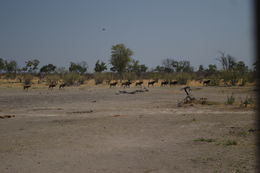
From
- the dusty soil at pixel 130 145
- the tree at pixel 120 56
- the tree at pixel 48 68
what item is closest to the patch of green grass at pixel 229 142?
the dusty soil at pixel 130 145

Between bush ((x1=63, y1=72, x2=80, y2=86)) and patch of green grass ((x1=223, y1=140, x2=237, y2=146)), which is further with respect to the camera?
bush ((x1=63, y1=72, x2=80, y2=86))

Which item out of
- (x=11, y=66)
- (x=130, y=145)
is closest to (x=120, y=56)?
(x=11, y=66)

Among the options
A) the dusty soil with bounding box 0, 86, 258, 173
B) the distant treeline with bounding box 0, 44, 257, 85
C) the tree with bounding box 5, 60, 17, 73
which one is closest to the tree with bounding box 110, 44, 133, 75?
the distant treeline with bounding box 0, 44, 257, 85

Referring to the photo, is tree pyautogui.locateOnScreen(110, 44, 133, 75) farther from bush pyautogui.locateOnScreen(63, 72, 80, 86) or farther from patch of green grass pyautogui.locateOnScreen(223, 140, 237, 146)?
patch of green grass pyautogui.locateOnScreen(223, 140, 237, 146)

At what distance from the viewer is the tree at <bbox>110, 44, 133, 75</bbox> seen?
71.6m

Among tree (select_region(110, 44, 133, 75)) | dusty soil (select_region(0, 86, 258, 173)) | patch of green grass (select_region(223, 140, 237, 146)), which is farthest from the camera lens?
tree (select_region(110, 44, 133, 75))

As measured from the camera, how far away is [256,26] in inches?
99.3

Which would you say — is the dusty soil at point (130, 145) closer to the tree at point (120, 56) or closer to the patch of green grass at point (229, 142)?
the patch of green grass at point (229, 142)

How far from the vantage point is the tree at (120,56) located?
71644mm

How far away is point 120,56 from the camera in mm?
71688

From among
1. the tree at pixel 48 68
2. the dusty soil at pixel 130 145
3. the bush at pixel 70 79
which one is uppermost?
the tree at pixel 48 68

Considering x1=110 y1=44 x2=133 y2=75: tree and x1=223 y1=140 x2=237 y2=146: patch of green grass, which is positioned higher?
x1=110 y1=44 x2=133 y2=75: tree

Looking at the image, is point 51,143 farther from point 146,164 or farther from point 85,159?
point 146,164

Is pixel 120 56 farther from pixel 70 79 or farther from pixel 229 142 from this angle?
pixel 229 142
